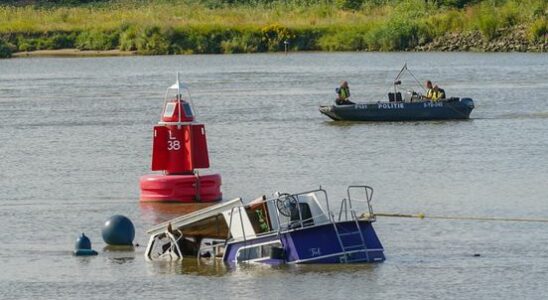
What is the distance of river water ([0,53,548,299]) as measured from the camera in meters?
24.7

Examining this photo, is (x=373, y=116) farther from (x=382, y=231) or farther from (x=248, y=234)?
(x=248, y=234)

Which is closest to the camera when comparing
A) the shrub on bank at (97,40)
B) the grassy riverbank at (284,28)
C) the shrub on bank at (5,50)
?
the grassy riverbank at (284,28)

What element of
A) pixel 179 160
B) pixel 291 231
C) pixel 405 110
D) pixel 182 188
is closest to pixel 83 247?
pixel 291 231

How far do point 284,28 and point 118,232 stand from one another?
71.3m

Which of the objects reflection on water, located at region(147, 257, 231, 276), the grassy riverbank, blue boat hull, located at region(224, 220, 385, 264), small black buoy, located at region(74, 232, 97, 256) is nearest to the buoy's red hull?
small black buoy, located at region(74, 232, 97, 256)

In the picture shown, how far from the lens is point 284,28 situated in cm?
9838

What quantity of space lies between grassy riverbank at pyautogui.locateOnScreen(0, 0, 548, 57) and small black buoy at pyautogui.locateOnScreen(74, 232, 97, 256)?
2638 inches

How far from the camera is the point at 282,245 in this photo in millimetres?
25297

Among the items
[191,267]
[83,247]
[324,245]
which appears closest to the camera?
[324,245]

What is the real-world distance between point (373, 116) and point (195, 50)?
4815 centimetres

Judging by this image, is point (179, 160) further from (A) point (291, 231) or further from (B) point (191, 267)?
(A) point (291, 231)

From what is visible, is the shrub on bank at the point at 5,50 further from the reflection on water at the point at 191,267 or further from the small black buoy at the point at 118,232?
the reflection on water at the point at 191,267

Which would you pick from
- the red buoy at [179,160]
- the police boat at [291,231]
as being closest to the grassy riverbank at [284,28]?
the red buoy at [179,160]

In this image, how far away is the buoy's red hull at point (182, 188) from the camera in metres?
32.2
